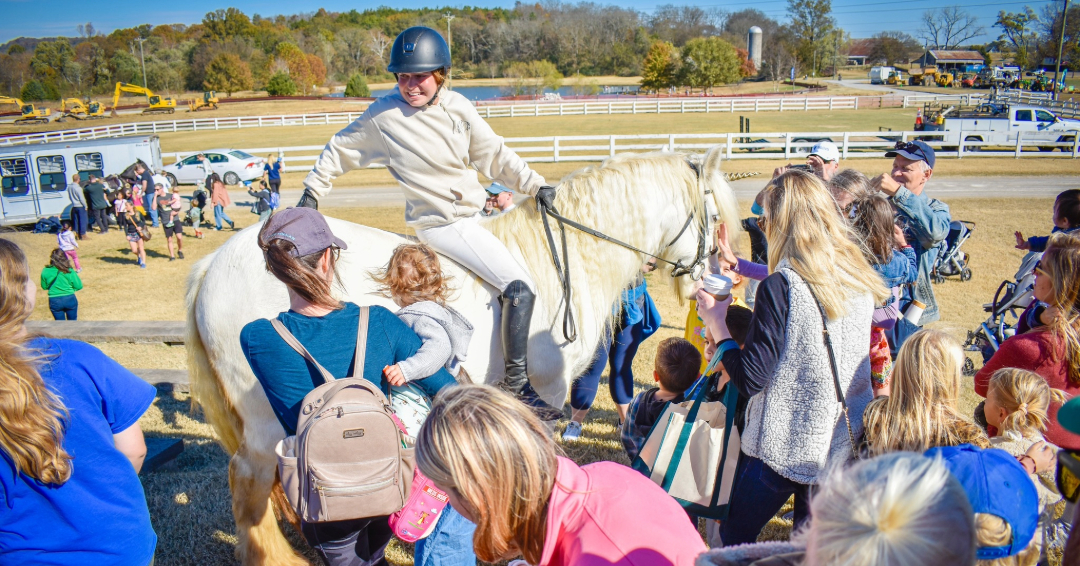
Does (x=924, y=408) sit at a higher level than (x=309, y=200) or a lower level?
lower

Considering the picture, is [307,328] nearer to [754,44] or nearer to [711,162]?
[711,162]

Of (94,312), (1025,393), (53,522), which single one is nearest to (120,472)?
(53,522)

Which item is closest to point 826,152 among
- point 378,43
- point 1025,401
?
point 1025,401

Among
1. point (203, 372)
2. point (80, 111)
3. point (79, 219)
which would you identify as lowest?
point (79, 219)

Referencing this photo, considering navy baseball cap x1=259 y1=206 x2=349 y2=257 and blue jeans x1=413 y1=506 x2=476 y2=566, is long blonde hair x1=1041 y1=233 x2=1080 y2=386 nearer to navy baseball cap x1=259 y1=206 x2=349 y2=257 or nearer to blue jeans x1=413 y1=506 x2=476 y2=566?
blue jeans x1=413 y1=506 x2=476 y2=566

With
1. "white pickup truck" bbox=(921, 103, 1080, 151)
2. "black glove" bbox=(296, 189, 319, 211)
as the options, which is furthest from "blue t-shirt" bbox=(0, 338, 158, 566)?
"white pickup truck" bbox=(921, 103, 1080, 151)

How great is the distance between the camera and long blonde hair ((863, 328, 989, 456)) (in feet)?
7.31

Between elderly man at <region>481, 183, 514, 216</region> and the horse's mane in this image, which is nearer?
the horse's mane

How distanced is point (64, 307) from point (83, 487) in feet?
25.9

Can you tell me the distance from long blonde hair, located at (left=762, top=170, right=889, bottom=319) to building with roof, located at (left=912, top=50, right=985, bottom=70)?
106 m

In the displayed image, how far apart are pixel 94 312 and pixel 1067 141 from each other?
30017mm

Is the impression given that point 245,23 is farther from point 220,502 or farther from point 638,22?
point 220,502

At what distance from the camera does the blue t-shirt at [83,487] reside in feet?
6.04

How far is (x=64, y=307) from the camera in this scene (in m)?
8.17
